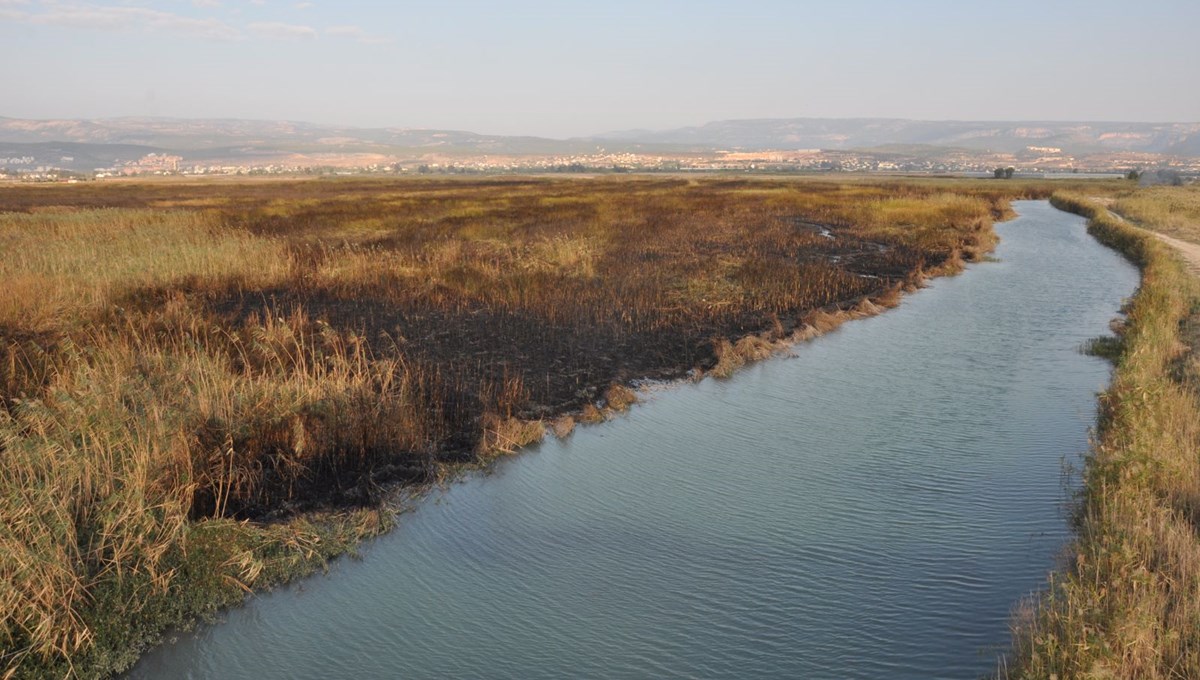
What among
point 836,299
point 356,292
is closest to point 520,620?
point 356,292

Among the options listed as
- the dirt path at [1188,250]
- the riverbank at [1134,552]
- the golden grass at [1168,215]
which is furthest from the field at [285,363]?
the golden grass at [1168,215]

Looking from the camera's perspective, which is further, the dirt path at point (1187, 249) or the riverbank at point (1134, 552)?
the dirt path at point (1187, 249)

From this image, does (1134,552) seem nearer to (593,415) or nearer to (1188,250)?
(593,415)

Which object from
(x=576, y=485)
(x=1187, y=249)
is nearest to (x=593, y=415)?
(x=576, y=485)

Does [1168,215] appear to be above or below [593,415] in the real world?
above

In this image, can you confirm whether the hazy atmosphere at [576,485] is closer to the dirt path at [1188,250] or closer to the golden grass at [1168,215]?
the dirt path at [1188,250]

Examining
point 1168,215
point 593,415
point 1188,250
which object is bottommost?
point 593,415

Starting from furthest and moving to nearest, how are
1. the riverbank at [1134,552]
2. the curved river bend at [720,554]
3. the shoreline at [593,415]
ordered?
the shoreline at [593,415] → the curved river bend at [720,554] → the riverbank at [1134,552]

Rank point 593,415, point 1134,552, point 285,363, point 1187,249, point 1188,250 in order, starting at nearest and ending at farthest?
point 1134,552, point 593,415, point 285,363, point 1188,250, point 1187,249
